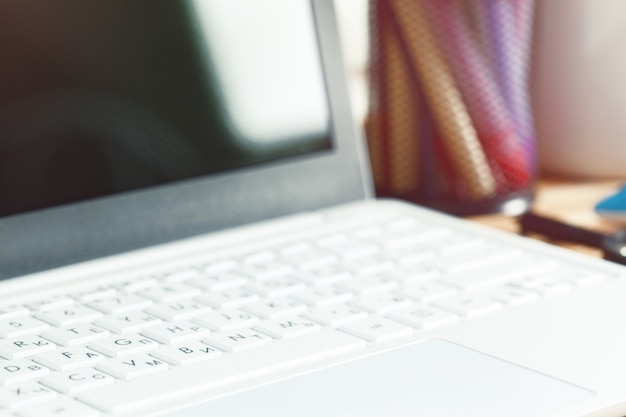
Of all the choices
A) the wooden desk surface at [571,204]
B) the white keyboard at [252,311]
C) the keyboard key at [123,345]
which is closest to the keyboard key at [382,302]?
the white keyboard at [252,311]

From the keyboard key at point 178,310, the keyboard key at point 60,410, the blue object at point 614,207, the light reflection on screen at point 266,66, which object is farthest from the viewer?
the blue object at point 614,207

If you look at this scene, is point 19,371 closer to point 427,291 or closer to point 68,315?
point 68,315

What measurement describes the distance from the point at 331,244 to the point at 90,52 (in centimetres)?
17

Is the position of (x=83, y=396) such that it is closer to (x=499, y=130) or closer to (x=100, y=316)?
(x=100, y=316)

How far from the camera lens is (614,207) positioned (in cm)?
70

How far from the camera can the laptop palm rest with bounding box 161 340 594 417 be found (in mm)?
377

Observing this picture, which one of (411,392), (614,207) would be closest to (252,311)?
(411,392)

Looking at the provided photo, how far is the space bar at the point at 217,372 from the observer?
385 mm

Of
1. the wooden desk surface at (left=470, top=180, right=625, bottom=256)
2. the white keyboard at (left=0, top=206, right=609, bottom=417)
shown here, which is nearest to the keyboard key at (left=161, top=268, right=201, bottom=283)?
the white keyboard at (left=0, top=206, right=609, bottom=417)

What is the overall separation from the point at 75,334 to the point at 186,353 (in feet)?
0.18

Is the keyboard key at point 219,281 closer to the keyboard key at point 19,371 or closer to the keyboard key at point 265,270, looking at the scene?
the keyboard key at point 265,270

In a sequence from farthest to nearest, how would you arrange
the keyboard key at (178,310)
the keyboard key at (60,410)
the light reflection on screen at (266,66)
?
the light reflection on screen at (266,66) < the keyboard key at (178,310) < the keyboard key at (60,410)

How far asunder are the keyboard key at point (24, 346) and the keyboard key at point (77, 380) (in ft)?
0.09

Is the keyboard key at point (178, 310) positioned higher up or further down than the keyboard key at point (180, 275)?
further down
